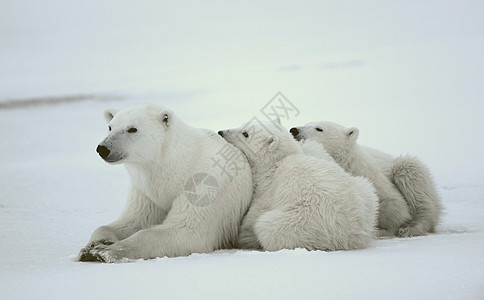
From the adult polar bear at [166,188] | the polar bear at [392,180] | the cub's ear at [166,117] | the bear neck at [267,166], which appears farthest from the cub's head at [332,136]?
the cub's ear at [166,117]

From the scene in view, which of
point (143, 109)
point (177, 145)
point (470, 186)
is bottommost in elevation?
point (470, 186)

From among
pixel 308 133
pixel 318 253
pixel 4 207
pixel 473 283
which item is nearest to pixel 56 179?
pixel 4 207

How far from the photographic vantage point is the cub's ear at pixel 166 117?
4480mm

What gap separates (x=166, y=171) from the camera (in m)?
4.45

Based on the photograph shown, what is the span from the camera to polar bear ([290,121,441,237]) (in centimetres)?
530

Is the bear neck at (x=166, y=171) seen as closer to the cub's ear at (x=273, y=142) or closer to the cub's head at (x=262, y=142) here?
the cub's head at (x=262, y=142)

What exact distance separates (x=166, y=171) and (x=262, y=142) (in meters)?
0.80

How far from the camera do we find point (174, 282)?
127 inches

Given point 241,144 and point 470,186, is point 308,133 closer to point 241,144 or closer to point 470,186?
point 241,144

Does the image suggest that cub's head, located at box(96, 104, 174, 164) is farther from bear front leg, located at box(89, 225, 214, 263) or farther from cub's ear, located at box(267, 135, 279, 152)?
cub's ear, located at box(267, 135, 279, 152)

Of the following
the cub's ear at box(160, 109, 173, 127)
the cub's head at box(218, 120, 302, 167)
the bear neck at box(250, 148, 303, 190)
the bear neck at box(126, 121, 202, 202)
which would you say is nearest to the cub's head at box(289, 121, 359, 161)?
the cub's head at box(218, 120, 302, 167)

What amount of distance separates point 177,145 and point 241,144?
0.58 meters

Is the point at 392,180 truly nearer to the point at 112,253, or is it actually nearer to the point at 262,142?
the point at 262,142

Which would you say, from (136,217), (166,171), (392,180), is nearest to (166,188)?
(166,171)
